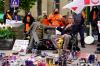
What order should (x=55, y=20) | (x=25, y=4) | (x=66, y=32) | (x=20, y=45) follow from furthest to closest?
(x=25, y=4) < (x=55, y=20) < (x=66, y=32) < (x=20, y=45)

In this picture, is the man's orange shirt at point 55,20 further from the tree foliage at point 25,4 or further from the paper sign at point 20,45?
the tree foliage at point 25,4

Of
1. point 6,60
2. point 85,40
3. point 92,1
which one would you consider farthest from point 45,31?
point 6,60

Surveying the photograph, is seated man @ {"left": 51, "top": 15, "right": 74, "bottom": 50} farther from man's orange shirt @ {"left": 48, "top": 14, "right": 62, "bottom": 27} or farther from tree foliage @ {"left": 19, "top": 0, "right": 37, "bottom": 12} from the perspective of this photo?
tree foliage @ {"left": 19, "top": 0, "right": 37, "bottom": 12}

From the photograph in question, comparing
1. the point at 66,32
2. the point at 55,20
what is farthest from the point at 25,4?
the point at 66,32

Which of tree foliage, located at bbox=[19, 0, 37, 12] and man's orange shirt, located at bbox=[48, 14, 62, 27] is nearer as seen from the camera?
man's orange shirt, located at bbox=[48, 14, 62, 27]

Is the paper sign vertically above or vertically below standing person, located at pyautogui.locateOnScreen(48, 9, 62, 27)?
below

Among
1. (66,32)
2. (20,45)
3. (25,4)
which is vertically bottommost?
(25,4)

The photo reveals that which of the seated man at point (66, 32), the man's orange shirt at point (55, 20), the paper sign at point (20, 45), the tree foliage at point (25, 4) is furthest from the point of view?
the tree foliage at point (25, 4)

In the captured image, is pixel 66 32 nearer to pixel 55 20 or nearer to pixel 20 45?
pixel 20 45

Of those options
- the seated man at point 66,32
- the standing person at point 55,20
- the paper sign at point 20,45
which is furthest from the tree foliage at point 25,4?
the paper sign at point 20,45

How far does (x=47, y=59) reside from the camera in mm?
12859

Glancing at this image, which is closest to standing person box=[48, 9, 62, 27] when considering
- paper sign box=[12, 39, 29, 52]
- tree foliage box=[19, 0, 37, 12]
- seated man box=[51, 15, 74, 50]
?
seated man box=[51, 15, 74, 50]

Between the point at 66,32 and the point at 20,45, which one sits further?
the point at 66,32

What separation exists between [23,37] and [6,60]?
5872mm
